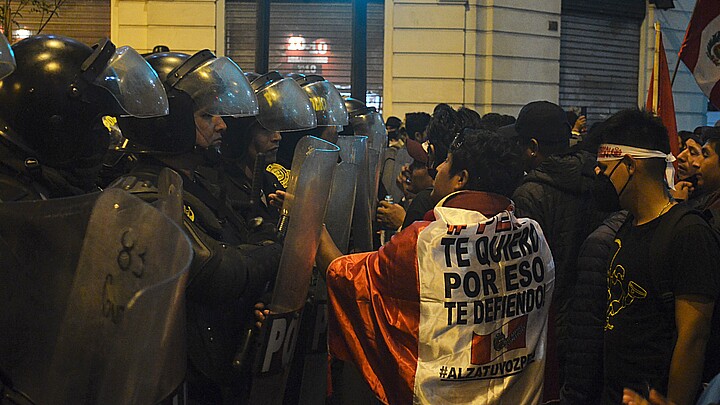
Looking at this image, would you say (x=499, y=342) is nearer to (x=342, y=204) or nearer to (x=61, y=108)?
(x=342, y=204)

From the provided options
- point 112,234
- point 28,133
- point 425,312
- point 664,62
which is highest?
point 664,62

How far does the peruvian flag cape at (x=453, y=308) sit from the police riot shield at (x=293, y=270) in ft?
0.58

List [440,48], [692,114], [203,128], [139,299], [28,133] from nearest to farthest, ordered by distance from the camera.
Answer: [139,299] < [28,133] < [203,128] < [440,48] < [692,114]

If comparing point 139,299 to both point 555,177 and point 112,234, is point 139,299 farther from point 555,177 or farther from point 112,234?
point 555,177

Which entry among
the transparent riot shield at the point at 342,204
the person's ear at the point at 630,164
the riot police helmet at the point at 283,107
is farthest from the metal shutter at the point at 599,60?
the person's ear at the point at 630,164

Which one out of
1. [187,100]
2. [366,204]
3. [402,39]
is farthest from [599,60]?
[187,100]

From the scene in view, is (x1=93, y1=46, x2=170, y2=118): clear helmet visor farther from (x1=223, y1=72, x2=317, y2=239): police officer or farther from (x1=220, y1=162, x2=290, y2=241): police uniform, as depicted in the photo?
(x1=223, y1=72, x2=317, y2=239): police officer

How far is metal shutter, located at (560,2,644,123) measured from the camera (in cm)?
1744

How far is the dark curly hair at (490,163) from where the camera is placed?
3.56 meters

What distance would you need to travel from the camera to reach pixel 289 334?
11.6 ft

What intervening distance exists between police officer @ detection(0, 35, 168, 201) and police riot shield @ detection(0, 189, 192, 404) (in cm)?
84

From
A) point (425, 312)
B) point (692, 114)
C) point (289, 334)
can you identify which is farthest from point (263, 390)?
point (692, 114)

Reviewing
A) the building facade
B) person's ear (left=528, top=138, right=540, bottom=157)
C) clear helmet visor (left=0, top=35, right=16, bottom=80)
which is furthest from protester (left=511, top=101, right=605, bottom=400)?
the building facade

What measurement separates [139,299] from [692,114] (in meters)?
18.8
